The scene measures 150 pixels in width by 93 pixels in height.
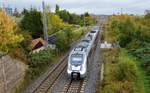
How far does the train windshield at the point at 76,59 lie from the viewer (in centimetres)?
3484

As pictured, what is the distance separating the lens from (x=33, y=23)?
56594 millimetres

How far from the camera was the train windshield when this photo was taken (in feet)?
114

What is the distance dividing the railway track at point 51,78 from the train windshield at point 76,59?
102 inches

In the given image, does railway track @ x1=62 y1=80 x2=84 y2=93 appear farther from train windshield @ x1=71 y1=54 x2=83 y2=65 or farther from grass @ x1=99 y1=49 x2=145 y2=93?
grass @ x1=99 y1=49 x2=145 y2=93

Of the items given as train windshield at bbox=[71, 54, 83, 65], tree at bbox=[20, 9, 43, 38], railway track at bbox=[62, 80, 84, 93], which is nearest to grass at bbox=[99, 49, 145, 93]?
railway track at bbox=[62, 80, 84, 93]

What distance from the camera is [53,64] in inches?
1738

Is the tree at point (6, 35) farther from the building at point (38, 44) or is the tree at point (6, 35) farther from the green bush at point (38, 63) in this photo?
the building at point (38, 44)

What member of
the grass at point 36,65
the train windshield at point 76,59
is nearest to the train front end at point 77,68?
the train windshield at point 76,59

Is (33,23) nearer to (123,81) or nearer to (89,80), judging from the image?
(89,80)

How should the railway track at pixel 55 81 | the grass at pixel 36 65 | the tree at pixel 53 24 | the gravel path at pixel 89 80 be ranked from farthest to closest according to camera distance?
the tree at pixel 53 24
the grass at pixel 36 65
the gravel path at pixel 89 80
the railway track at pixel 55 81

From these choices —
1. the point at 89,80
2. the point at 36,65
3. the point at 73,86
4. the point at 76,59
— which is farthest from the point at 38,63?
the point at 73,86

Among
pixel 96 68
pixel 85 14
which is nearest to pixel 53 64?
pixel 96 68

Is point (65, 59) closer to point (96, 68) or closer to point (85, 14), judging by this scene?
point (96, 68)

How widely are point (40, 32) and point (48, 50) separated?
1264 centimetres
